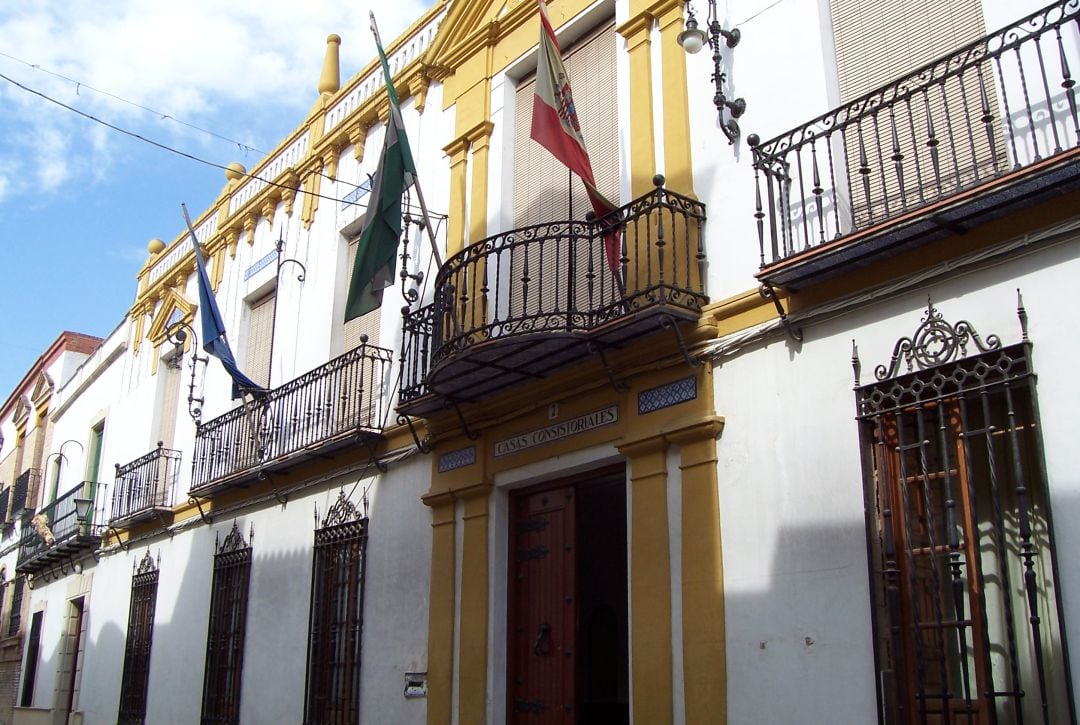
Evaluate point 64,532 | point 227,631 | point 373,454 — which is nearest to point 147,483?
point 64,532

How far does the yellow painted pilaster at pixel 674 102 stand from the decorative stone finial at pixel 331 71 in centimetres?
677

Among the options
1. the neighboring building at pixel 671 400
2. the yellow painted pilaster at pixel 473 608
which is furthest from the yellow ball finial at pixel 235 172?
the yellow painted pilaster at pixel 473 608

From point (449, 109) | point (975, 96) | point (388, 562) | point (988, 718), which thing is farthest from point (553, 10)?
point (988, 718)

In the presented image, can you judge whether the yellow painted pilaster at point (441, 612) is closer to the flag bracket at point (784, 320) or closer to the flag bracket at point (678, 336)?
the flag bracket at point (678, 336)

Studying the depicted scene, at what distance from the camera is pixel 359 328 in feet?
41.3

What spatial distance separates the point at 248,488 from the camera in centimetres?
1369

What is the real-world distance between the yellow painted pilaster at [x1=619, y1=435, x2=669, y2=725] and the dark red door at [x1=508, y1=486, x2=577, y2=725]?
1057 mm

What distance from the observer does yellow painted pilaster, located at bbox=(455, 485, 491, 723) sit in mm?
9250

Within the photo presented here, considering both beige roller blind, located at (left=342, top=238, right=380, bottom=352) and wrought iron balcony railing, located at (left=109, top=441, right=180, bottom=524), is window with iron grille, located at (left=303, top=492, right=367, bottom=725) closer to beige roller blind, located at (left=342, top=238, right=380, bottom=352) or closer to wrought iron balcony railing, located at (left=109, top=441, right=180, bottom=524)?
beige roller blind, located at (left=342, top=238, right=380, bottom=352)

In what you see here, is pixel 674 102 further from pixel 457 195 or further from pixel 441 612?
pixel 441 612

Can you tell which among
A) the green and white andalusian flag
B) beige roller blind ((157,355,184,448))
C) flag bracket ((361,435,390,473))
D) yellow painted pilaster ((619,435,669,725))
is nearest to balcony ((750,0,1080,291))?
yellow painted pilaster ((619,435,669,725))

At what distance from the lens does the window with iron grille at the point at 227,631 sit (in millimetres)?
12938

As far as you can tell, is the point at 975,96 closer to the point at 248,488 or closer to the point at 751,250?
the point at 751,250

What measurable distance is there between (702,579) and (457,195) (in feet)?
16.9
